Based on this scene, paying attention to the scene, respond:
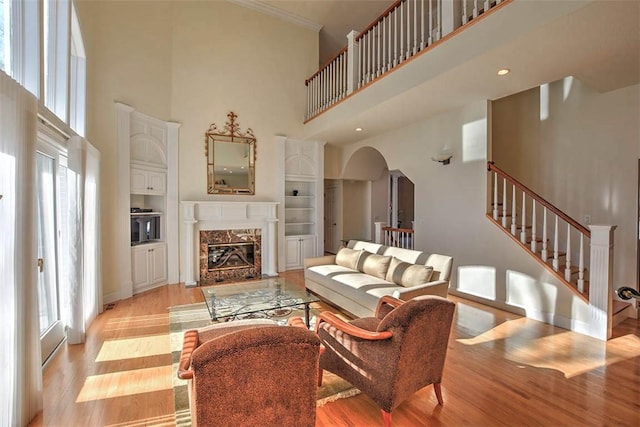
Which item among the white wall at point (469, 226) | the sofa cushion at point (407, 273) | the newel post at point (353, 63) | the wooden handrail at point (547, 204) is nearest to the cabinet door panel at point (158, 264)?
the sofa cushion at point (407, 273)

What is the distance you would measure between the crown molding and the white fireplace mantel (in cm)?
397

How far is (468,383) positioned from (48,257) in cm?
398

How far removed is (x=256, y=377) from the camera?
1.33 metres

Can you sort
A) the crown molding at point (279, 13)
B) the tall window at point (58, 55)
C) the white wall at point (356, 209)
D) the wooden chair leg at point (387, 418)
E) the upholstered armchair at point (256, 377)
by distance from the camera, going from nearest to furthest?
the upholstered armchair at point (256, 377) < the wooden chair leg at point (387, 418) < the tall window at point (58, 55) < the crown molding at point (279, 13) < the white wall at point (356, 209)

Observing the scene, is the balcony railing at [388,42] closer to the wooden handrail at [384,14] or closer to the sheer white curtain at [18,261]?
the wooden handrail at [384,14]

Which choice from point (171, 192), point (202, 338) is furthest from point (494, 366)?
point (171, 192)

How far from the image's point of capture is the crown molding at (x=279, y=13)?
5891 millimetres

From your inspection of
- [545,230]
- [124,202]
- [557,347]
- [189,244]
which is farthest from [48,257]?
[545,230]

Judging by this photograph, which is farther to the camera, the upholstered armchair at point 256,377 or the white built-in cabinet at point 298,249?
the white built-in cabinet at point 298,249

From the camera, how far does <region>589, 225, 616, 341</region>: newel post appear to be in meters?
3.05

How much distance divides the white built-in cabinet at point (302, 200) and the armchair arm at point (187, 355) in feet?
15.3

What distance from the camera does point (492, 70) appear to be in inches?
130

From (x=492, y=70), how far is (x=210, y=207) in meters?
4.80

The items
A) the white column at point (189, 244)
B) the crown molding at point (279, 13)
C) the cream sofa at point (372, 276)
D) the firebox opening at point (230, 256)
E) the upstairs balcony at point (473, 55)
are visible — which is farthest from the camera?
the crown molding at point (279, 13)
